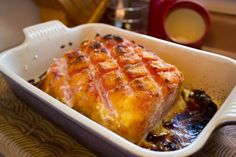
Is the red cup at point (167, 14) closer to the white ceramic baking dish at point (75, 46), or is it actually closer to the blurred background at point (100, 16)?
the blurred background at point (100, 16)

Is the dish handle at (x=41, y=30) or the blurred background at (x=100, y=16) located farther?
the blurred background at (x=100, y=16)

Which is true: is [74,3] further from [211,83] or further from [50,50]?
[211,83]

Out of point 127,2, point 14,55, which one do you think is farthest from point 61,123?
point 127,2

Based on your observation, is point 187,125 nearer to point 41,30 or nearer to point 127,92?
point 127,92

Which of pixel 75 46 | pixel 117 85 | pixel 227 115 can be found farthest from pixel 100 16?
pixel 227 115

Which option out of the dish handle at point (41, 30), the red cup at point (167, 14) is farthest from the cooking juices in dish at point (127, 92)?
the red cup at point (167, 14)

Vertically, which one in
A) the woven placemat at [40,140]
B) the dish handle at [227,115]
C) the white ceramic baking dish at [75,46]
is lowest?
the woven placemat at [40,140]

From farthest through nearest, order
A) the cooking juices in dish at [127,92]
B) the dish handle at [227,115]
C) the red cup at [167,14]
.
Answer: the red cup at [167,14]
the cooking juices in dish at [127,92]
the dish handle at [227,115]

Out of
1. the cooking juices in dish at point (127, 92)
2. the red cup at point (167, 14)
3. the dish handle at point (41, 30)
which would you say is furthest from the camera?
the red cup at point (167, 14)
